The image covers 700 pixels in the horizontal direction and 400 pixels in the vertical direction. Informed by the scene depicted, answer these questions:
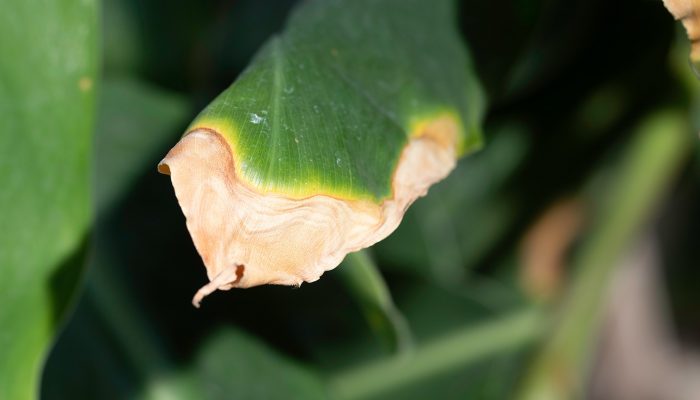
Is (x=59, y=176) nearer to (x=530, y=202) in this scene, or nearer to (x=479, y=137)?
(x=479, y=137)

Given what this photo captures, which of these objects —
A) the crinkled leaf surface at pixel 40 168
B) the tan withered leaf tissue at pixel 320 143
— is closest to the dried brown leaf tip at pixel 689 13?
the tan withered leaf tissue at pixel 320 143

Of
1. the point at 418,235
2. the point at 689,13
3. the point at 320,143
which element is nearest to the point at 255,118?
the point at 320,143

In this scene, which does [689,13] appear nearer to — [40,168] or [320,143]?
[320,143]

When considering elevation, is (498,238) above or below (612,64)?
below

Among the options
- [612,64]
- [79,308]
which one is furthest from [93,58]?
[612,64]

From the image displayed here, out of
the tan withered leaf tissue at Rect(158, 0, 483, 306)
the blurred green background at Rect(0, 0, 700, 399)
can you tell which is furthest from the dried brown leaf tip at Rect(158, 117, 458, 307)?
the blurred green background at Rect(0, 0, 700, 399)
